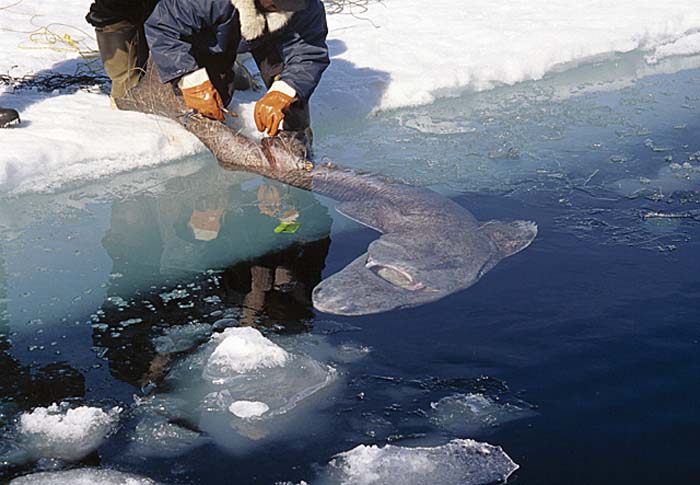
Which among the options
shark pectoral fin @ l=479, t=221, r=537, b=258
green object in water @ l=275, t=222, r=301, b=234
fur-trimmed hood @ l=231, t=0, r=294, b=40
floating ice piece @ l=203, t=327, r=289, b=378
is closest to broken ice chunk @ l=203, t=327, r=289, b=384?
floating ice piece @ l=203, t=327, r=289, b=378

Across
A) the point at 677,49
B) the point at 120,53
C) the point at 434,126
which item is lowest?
the point at 677,49

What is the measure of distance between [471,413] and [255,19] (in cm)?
276

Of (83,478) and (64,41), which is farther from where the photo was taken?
(64,41)

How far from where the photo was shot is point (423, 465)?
2.30 meters

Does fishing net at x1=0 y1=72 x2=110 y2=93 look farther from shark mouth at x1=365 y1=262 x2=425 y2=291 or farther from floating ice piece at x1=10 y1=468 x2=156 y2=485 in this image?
floating ice piece at x1=10 y1=468 x2=156 y2=485

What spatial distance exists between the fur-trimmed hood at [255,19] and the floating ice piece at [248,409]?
254cm

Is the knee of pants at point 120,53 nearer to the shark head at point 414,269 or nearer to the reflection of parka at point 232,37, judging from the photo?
the reflection of parka at point 232,37

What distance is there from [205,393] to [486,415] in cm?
89

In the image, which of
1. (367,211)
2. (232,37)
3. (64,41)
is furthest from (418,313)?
(64,41)

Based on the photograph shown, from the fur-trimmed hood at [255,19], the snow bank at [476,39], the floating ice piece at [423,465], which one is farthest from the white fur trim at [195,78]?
the floating ice piece at [423,465]

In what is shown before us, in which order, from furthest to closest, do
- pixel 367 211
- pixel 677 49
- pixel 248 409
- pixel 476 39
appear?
pixel 677 49 → pixel 476 39 → pixel 367 211 → pixel 248 409

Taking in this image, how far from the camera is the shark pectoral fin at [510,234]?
3.60 m

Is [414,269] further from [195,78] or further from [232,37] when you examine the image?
[232,37]

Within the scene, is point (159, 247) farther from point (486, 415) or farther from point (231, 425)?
point (486, 415)
